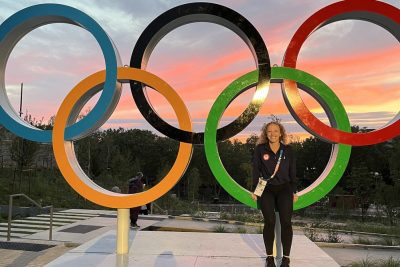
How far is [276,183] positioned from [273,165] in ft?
0.70

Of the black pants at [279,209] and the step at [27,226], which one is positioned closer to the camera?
the black pants at [279,209]

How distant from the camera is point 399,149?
26.4 m

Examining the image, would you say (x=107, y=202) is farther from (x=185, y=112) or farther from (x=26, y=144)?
(x=26, y=144)

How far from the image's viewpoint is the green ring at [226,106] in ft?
17.7

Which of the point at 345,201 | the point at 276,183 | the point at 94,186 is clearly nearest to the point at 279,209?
the point at 276,183

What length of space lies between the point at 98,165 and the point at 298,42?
3184 cm

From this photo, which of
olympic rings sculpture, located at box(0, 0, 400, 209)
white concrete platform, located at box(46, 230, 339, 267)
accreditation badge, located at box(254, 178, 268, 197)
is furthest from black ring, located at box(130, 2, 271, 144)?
white concrete platform, located at box(46, 230, 339, 267)

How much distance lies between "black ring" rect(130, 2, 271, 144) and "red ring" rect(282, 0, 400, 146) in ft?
1.15

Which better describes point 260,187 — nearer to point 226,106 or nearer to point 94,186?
point 226,106

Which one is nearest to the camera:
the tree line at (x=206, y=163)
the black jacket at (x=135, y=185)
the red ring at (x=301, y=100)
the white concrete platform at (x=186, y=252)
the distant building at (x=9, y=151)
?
the red ring at (x=301, y=100)

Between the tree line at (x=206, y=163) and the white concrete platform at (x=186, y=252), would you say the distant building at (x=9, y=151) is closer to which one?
the tree line at (x=206, y=163)

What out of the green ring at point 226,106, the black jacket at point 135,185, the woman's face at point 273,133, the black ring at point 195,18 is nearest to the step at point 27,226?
the black jacket at point 135,185

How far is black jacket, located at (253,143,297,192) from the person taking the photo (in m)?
4.89

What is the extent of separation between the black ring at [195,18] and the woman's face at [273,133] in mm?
553
